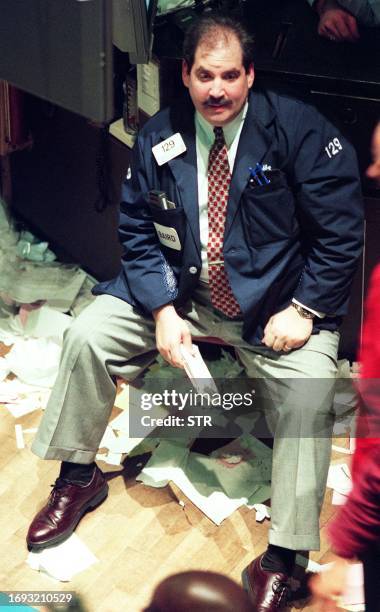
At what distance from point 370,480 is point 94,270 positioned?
1920 mm

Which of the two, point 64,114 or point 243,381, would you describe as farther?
point 64,114

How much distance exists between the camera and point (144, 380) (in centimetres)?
321

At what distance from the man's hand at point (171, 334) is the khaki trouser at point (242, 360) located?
0.07 meters

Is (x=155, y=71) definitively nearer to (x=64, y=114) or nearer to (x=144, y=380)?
(x=64, y=114)

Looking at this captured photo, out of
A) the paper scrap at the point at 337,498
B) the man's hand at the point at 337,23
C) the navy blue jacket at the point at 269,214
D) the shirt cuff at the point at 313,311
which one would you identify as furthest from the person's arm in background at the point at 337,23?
the paper scrap at the point at 337,498

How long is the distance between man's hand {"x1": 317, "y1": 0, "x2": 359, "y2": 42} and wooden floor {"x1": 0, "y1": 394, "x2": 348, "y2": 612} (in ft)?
4.20

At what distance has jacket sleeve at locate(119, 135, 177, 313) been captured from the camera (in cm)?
268

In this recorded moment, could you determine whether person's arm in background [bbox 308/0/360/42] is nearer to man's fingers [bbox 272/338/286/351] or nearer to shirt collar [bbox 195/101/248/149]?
shirt collar [bbox 195/101/248/149]

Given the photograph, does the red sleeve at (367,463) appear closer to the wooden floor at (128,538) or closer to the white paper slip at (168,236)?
the wooden floor at (128,538)

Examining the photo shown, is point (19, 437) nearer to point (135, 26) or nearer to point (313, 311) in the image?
point (313, 311)

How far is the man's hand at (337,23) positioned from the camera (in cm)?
280

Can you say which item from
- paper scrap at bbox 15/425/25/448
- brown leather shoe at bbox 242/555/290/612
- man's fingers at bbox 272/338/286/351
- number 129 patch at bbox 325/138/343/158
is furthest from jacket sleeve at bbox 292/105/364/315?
paper scrap at bbox 15/425/25/448

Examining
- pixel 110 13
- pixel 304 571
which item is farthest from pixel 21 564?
pixel 110 13

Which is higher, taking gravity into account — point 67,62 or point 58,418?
point 67,62
